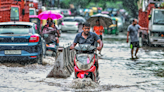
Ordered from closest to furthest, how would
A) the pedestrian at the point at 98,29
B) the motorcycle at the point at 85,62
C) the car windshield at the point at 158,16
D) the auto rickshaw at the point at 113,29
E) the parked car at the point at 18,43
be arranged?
the motorcycle at the point at 85,62, the parked car at the point at 18,43, the pedestrian at the point at 98,29, the car windshield at the point at 158,16, the auto rickshaw at the point at 113,29

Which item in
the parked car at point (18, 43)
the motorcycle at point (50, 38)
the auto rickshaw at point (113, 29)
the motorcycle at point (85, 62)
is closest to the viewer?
the motorcycle at point (85, 62)

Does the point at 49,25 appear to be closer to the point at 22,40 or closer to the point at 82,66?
the point at 22,40

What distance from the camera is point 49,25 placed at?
1395 centimetres

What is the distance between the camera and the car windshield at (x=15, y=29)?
1045 centimetres

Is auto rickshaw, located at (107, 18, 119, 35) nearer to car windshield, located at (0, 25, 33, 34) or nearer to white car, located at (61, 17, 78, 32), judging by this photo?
white car, located at (61, 17, 78, 32)

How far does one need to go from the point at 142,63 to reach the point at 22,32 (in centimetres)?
470

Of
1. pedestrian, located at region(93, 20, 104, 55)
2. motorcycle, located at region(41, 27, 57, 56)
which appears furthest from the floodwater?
pedestrian, located at region(93, 20, 104, 55)

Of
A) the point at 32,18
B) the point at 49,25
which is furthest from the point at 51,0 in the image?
the point at 49,25

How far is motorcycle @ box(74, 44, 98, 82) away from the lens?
23.4 feet

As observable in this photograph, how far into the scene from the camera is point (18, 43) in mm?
10242

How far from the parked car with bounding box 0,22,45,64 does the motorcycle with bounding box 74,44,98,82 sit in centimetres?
330

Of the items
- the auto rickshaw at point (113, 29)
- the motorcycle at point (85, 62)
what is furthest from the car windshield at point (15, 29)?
the auto rickshaw at point (113, 29)

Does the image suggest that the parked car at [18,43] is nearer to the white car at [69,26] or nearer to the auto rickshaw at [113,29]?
the auto rickshaw at [113,29]

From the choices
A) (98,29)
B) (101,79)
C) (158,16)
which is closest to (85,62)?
(101,79)
